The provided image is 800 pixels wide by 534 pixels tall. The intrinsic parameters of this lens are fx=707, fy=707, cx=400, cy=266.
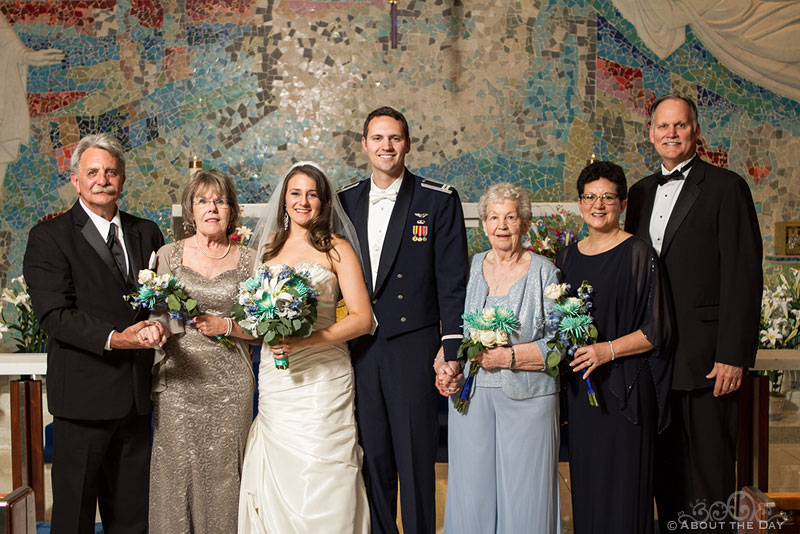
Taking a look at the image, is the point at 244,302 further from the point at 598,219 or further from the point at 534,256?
the point at 598,219

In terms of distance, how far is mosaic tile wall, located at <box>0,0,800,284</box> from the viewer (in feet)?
19.9

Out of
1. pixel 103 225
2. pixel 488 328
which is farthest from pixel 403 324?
pixel 103 225

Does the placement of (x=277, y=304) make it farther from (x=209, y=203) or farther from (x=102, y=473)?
(x=102, y=473)

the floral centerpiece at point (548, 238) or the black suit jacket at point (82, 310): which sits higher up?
the floral centerpiece at point (548, 238)

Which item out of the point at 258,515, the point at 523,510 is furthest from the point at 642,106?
the point at 258,515

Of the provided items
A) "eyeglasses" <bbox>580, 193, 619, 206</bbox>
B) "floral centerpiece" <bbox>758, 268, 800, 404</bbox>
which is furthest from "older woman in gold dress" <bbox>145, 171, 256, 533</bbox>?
"floral centerpiece" <bbox>758, 268, 800, 404</bbox>

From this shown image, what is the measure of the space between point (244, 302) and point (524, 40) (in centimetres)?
428

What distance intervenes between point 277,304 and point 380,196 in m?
0.77

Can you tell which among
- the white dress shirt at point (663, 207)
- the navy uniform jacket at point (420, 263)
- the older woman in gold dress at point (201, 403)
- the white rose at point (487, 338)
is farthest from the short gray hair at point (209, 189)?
the white dress shirt at point (663, 207)

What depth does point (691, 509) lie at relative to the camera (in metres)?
2.99

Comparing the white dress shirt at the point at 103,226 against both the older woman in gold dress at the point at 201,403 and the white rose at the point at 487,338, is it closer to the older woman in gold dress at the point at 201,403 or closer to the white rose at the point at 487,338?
the older woman in gold dress at the point at 201,403

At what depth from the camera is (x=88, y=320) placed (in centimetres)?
287

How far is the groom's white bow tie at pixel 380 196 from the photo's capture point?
124 inches

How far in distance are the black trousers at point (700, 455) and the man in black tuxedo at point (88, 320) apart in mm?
2272
